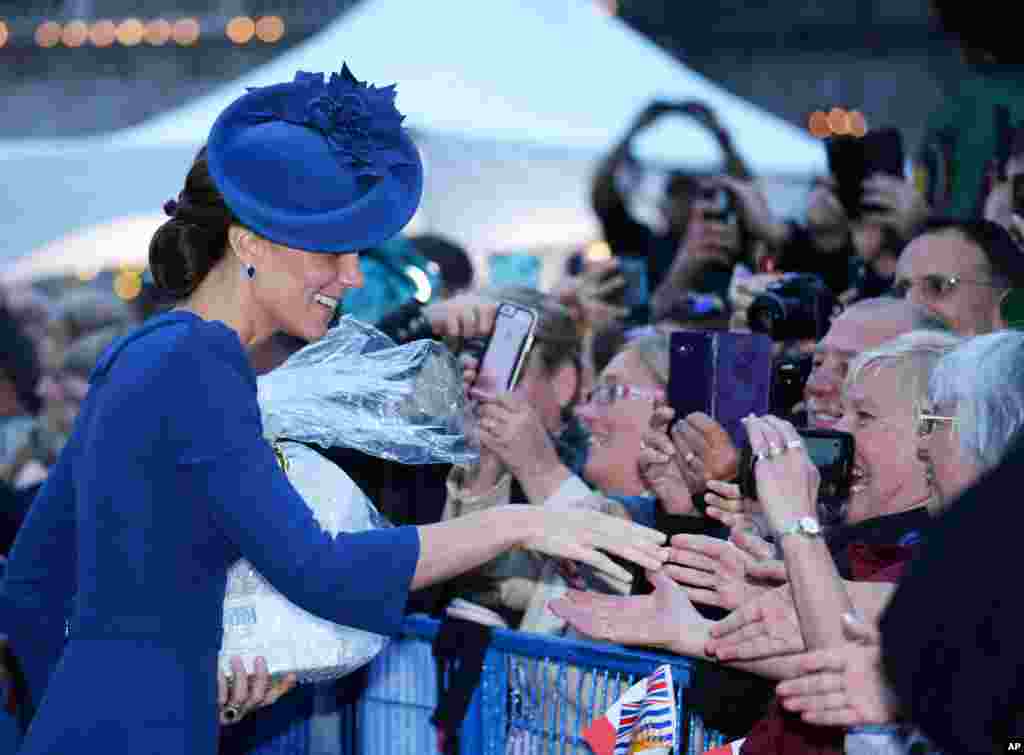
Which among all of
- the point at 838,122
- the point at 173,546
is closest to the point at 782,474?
the point at 173,546

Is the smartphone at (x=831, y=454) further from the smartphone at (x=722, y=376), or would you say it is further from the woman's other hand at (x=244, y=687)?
the woman's other hand at (x=244, y=687)

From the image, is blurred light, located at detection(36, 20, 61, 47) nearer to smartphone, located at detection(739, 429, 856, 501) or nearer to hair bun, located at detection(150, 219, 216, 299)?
hair bun, located at detection(150, 219, 216, 299)

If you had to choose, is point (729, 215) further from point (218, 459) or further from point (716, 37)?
point (716, 37)

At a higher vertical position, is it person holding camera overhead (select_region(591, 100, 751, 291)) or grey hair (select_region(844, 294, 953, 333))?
grey hair (select_region(844, 294, 953, 333))

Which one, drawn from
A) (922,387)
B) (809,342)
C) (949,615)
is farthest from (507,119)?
(949,615)

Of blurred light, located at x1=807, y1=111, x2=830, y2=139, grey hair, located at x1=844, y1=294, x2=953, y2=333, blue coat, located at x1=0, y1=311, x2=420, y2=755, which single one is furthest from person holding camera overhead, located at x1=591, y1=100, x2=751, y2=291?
blurred light, located at x1=807, y1=111, x2=830, y2=139

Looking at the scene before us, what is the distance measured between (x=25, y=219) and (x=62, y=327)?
3.72ft

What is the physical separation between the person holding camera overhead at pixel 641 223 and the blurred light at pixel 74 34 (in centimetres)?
1298

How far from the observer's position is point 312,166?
2377mm

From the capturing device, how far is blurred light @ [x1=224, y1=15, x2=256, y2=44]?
18203 millimetres

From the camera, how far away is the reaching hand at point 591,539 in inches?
91.2

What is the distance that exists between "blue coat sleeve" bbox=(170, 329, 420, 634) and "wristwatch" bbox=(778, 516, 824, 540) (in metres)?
0.62

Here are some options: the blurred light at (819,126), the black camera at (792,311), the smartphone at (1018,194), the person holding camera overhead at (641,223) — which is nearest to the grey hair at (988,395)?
the black camera at (792,311)

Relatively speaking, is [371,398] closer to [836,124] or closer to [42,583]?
[42,583]
